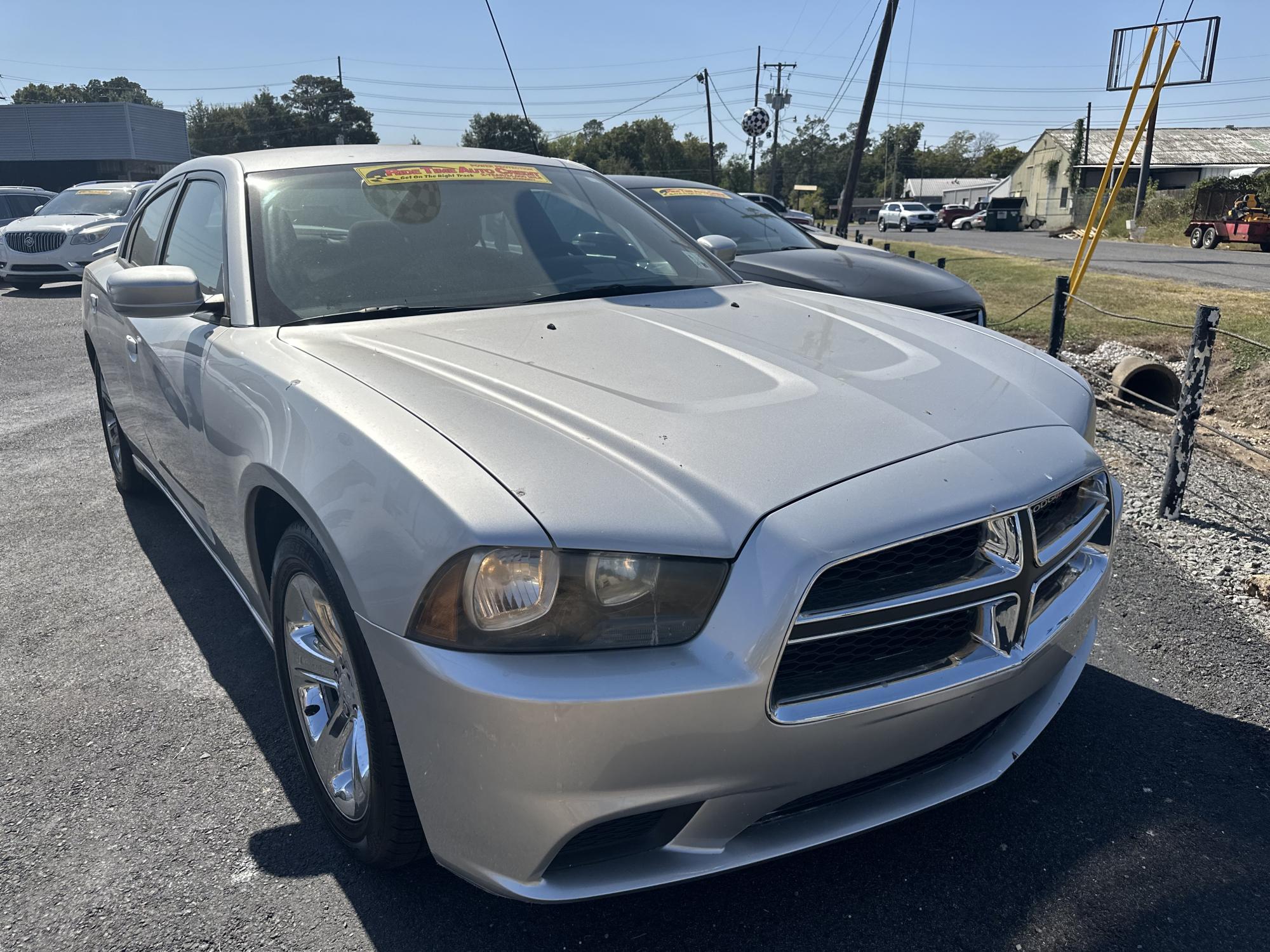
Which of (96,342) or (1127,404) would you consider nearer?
(96,342)

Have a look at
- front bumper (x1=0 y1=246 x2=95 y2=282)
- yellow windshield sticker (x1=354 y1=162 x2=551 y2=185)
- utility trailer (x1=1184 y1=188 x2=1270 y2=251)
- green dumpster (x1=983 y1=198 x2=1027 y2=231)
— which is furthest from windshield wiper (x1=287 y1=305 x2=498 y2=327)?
green dumpster (x1=983 y1=198 x2=1027 y2=231)

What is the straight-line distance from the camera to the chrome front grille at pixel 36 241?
14523mm

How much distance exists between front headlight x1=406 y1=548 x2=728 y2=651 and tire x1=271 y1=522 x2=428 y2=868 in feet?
0.94

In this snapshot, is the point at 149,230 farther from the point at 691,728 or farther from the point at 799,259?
the point at 799,259

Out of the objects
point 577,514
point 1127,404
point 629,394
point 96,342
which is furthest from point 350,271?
point 1127,404

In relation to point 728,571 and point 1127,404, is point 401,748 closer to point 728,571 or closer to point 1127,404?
point 728,571

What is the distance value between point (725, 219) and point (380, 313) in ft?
18.8

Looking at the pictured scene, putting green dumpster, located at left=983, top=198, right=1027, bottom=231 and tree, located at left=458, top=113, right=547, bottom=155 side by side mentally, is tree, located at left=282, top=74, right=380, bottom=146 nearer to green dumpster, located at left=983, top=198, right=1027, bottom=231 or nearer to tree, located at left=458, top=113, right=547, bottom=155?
tree, located at left=458, top=113, right=547, bottom=155

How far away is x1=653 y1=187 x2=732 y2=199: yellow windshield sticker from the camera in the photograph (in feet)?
26.7

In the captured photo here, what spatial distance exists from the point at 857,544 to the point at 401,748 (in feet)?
3.13

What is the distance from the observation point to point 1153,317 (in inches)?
393

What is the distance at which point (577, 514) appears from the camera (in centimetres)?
170

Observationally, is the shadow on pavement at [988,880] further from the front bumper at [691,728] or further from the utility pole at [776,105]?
the utility pole at [776,105]

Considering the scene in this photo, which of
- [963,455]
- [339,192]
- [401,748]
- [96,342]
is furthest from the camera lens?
[96,342]
